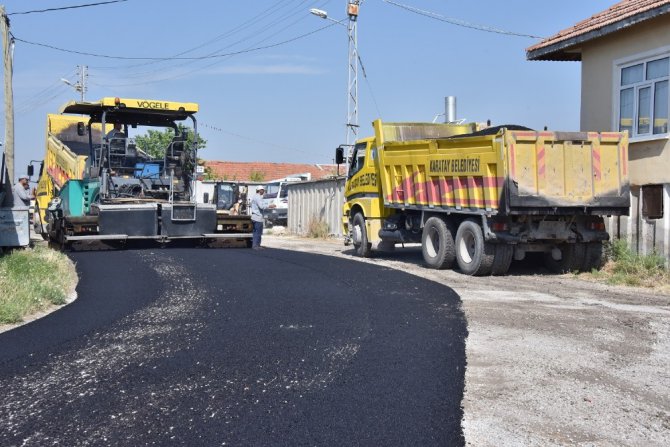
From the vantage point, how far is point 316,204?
2555cm

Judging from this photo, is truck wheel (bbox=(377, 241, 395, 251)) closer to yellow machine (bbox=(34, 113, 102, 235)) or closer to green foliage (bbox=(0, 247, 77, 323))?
green foliage (bbox=(0, 247, 77, 323))

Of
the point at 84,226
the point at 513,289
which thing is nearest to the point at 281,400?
the point at 513,289

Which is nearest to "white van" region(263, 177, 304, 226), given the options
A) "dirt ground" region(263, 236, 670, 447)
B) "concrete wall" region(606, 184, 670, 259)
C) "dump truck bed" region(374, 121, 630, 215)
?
"dump truck bed" region(374, 121, 630, 215)

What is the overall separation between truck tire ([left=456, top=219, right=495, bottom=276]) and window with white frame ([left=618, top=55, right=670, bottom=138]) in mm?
3311

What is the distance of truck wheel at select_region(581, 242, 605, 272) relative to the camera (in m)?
13.1

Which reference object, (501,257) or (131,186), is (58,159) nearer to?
(131,186)

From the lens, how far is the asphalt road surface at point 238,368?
15.1ft

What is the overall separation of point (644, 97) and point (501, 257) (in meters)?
3.77

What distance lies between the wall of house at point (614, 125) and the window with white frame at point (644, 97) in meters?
0.19

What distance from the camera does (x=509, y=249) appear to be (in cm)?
1289

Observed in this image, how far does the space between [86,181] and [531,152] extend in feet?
31.1

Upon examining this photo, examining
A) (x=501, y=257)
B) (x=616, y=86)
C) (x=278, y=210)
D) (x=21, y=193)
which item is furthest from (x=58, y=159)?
(x=278, y=210)

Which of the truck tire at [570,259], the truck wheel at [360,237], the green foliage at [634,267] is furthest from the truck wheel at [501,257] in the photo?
the truck wheel at [360,237]

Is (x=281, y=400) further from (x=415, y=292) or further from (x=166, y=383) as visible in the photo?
Answer: (x=415, y=292)
